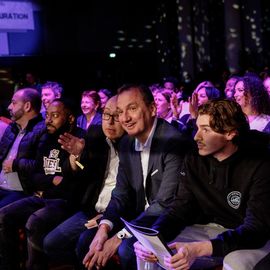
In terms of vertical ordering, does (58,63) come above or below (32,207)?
above

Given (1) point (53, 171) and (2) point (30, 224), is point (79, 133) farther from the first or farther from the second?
(2) point (30, 224)

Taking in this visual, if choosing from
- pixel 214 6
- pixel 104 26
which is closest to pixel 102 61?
pixel 104 26

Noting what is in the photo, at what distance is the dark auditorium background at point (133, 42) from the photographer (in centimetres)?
989

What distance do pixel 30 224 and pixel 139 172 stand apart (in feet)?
3.28

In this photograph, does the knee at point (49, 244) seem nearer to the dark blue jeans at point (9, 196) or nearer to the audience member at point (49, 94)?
the dark blue jeans at point (9, 196)

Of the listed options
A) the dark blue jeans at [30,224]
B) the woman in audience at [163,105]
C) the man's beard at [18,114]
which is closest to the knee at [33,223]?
the dark blue jeans at [30,224]

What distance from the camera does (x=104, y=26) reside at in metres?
11.3

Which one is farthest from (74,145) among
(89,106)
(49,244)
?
(89,106)

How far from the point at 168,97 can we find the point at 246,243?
310 cm

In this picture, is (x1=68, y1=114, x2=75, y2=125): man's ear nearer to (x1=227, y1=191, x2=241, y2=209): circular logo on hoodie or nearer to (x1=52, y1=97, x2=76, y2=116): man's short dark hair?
(x1=52, y1=97, x2=76, y2=116): man's short dark hair

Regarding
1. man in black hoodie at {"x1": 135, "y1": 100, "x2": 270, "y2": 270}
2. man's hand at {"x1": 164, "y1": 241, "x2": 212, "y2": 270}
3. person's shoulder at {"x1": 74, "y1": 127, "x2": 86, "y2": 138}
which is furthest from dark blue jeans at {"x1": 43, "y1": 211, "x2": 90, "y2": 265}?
man's hand at {"x1": 164, "y1": 241, "x2": 212, "y2": 270}

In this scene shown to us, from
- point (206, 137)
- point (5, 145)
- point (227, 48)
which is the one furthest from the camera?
point (227, 48)

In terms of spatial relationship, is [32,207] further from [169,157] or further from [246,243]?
[246,243]

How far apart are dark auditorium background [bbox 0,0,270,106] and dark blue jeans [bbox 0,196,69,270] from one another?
6.28 metres
